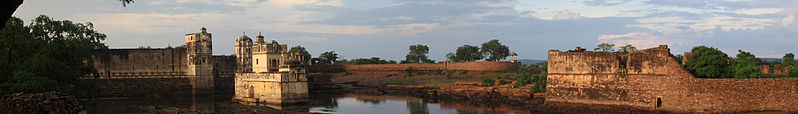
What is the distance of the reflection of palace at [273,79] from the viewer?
3072 cm

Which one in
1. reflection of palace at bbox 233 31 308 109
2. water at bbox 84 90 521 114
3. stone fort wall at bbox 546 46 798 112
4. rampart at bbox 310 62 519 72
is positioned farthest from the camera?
rampart at bbox 310 62 519 72

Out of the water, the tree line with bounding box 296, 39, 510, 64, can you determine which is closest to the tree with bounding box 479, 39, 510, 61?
the tree line with bounding box 296, 39, 510, 64

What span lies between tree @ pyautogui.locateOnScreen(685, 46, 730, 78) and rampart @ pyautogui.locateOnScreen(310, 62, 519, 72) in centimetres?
2425

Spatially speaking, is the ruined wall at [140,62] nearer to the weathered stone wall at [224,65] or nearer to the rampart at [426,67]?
the weathered stone wall at [224,65]

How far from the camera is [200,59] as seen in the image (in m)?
40.8

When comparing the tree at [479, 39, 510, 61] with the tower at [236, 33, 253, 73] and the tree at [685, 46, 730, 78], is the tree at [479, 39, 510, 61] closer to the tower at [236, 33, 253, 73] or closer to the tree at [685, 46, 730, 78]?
the tower at [236, 33, 253, 73]

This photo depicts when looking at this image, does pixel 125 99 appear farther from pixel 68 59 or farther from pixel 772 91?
pixel 772 91

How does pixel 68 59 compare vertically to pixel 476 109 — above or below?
above

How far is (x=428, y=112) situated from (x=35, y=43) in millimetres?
15023

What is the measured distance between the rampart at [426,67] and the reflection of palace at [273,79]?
54.9ft

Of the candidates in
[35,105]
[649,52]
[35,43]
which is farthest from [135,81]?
[35,105]

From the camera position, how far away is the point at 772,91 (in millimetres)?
19953

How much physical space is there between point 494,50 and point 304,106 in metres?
35.3

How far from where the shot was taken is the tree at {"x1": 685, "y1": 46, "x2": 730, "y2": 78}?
22156mm
